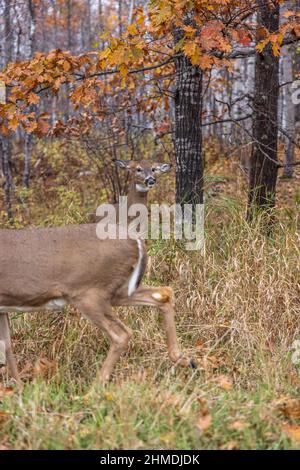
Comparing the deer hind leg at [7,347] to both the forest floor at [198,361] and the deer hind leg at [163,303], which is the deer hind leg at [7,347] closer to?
the forest floor at [198,361]

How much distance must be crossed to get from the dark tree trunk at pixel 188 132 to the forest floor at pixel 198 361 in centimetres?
25

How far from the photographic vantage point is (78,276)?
5.16 m

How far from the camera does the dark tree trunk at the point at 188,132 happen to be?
7.38 m

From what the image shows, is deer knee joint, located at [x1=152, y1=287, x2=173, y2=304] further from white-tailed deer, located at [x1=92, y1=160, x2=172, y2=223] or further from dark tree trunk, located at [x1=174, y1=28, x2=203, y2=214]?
white-tailed deer, located at [x1=92, y1=160, x2=172, y2=223]

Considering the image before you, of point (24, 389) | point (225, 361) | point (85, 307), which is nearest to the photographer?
point (24, 389)

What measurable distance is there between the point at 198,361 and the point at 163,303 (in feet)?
1.68

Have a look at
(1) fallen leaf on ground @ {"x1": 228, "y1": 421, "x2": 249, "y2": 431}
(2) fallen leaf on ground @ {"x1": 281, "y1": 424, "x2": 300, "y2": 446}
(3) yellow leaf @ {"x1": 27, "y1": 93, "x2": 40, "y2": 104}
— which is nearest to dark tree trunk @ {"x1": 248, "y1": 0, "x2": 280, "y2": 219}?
(3) yellow leaf @ {"x1": 27, "y1": 93, "x2": 40, "y2": 104}

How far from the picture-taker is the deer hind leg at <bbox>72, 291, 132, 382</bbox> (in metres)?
5.15

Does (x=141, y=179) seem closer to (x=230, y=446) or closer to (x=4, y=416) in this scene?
(x=4, y=416)

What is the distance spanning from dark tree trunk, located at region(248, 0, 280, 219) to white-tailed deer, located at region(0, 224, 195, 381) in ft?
9.28
